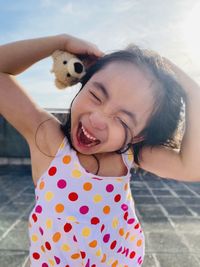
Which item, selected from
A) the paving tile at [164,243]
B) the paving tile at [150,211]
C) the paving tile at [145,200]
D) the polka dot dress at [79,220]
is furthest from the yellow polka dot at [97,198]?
the paving tile at [145,200]

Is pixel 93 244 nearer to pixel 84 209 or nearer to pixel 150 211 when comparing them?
pixel 84 209

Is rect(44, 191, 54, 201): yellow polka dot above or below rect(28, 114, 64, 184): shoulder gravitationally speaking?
below

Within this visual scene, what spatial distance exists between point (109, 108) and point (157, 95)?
255 mm

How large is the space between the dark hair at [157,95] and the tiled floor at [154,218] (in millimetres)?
1278

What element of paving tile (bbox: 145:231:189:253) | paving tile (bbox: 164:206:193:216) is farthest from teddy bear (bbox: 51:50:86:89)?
paving tile (bbox: 164:206:193:216)

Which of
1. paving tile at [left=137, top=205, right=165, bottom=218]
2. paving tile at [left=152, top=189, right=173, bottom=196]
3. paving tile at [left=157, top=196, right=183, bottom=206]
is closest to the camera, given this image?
paving tile at [left=137, top=205, right=165, bottom=218]

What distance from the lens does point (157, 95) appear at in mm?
1784

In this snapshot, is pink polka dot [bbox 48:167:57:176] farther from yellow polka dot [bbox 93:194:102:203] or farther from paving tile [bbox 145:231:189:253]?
paving tile [bbox 145:231:189:253]

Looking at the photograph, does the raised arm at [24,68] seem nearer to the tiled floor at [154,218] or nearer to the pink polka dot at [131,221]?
the pink polka dot at [131,221]

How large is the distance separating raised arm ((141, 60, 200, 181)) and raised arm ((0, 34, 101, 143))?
18.4 inches

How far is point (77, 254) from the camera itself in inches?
63.1

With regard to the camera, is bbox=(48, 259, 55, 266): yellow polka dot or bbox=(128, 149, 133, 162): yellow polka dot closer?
bbox=(48, 259, 55, 266): yellow polka dot

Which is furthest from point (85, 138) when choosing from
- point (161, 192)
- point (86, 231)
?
point (161, 192)

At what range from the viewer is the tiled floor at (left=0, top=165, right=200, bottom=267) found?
3053 mm
